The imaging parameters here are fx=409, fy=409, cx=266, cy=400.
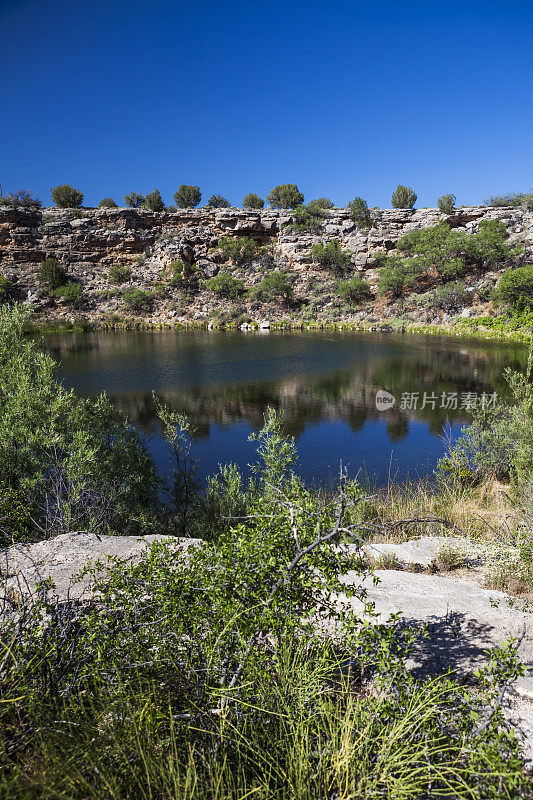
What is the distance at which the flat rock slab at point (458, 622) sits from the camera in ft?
9.36

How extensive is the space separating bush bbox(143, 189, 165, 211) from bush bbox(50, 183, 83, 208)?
38.5 feet

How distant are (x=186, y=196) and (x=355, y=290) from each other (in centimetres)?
3823

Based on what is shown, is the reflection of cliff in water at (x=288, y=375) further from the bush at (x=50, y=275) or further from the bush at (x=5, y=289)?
the bush at (x=50, y=275)

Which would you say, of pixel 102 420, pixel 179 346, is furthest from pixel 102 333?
pixel 102 420

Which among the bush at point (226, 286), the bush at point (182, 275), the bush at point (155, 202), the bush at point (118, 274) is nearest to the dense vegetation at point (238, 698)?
the bush at point (226, 286)

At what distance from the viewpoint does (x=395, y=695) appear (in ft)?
7.53

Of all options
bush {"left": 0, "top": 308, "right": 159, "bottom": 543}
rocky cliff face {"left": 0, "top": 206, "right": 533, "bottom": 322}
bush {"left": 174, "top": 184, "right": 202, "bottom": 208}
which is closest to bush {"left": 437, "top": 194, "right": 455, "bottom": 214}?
rocky cliff face {"left": 0, "top": 206, "right": 533, "bottom": 322}

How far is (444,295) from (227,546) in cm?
4949

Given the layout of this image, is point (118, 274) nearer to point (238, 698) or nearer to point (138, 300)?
point (138, 300)

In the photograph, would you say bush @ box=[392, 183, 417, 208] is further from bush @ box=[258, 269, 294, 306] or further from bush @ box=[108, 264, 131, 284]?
bush @ box=[108, 264, 131, 284]

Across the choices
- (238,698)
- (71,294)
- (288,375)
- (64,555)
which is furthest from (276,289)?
(238,698)

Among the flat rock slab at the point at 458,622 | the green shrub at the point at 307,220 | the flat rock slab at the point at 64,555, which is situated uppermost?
the green shrub at the point at 307,220

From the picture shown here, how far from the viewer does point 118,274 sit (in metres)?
58.0

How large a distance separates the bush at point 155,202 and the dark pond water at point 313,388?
38.4 metres
